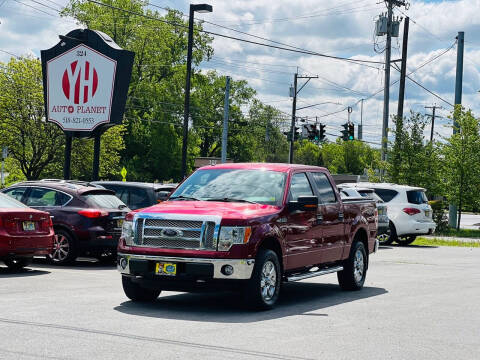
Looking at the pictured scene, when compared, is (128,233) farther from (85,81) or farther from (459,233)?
(459,233)

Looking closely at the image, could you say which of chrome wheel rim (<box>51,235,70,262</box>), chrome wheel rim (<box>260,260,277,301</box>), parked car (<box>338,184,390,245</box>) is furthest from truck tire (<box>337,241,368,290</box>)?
parked car (<box>338,184,390,245</box>)

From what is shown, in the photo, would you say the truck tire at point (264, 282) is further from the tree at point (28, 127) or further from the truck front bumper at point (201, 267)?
the tree at point (28, 127)

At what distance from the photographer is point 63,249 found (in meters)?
15.7

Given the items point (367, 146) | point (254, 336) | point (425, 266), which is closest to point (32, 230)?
point (254, 336)

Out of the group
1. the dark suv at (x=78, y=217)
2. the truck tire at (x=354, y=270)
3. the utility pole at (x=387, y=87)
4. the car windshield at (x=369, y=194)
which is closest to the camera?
the truck tire at (x=354, y=270)

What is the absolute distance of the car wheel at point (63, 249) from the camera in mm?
15602

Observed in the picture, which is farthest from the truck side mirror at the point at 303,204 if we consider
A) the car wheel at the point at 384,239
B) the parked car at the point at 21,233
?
the car wheel at the point at 384,239

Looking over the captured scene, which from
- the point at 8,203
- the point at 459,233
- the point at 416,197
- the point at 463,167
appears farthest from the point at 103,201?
the point at 463,167

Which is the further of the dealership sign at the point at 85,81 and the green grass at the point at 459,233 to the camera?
the green grass at the point at 459,233

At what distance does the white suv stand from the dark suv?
10910mm

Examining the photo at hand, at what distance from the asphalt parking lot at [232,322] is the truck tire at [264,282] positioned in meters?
0.16

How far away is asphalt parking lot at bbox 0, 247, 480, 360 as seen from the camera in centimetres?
719

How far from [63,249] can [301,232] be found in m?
6.53

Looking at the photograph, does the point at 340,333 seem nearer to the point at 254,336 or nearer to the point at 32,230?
the point at 254,336
